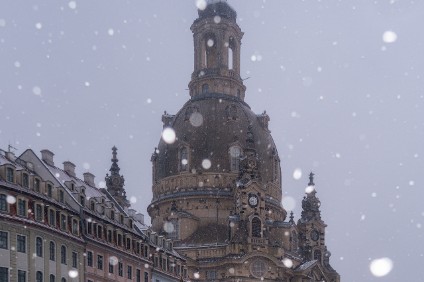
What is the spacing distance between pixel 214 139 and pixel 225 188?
282 inches

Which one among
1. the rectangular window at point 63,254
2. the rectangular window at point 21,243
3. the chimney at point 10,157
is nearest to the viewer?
the rectangular window at point 21,243

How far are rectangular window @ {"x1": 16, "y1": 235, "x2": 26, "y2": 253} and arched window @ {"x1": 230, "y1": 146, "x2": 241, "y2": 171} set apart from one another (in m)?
72.0

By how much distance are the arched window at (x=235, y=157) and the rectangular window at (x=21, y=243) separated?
72049 mm

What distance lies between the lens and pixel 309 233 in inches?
5379

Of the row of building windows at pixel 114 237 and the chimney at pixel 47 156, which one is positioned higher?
the chimney at pixel 47 156

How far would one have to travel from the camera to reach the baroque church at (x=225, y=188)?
395 ft

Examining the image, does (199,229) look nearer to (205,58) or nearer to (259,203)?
(259,203)

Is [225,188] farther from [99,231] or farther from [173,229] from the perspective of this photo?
[99,231]

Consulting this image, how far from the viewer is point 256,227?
122062 mm

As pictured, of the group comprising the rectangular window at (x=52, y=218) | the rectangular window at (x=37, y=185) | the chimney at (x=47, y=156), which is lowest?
the rectangular window at (x=52, y=218)

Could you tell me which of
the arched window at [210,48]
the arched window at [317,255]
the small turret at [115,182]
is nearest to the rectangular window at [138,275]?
the small turret at [115,182]

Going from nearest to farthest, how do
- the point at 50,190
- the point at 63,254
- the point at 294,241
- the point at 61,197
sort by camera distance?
the point at 63,254
the point at 50,190
the point at 61,197
the point at 294,241

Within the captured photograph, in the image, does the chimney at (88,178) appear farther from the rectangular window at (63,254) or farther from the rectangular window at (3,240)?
the rectangular window at (3,240)

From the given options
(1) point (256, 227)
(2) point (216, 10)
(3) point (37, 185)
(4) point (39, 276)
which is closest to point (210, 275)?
(1) point (256, 227)
